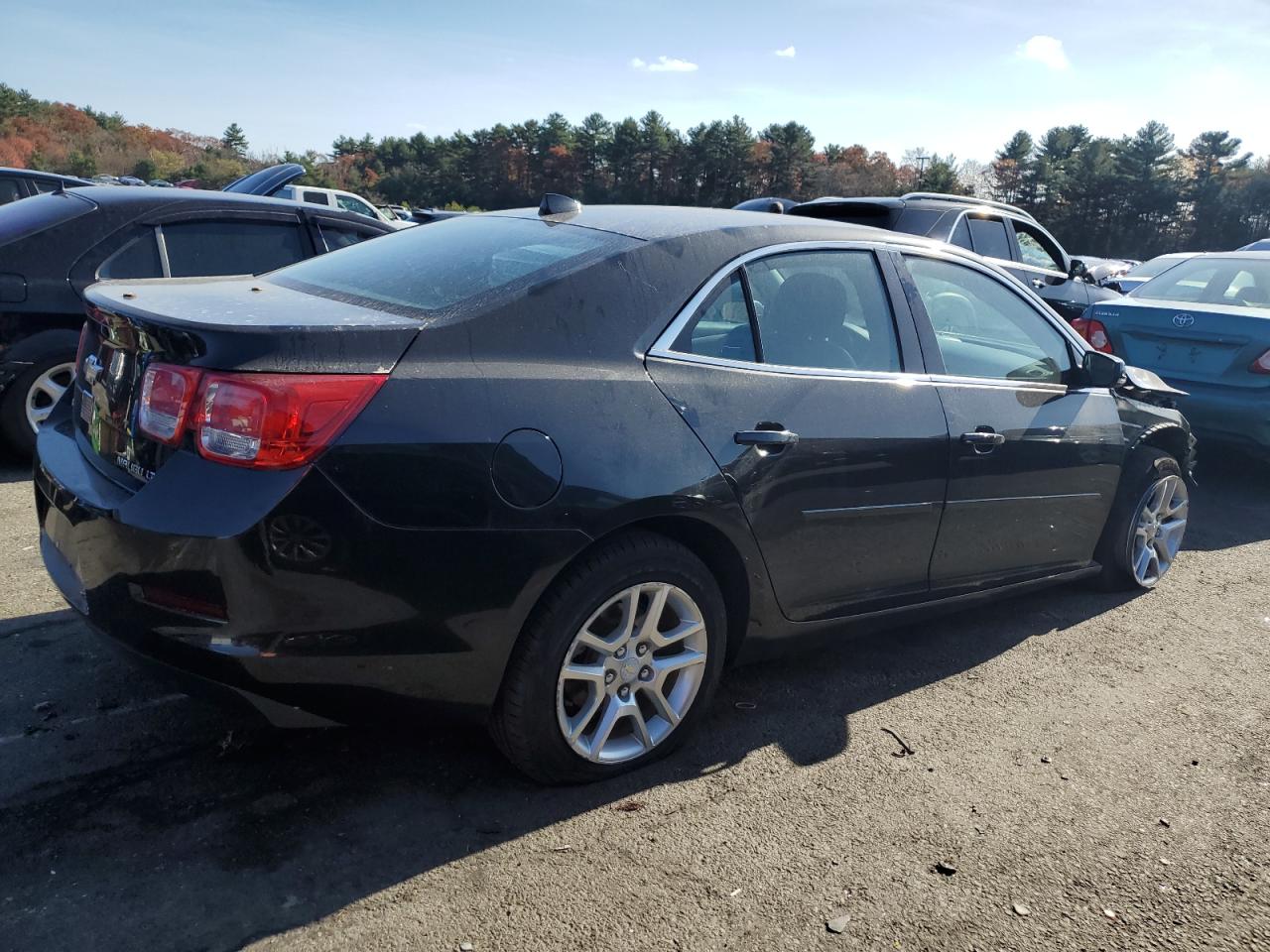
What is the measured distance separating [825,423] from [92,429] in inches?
86.2

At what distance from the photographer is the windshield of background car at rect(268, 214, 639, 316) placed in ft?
9.23

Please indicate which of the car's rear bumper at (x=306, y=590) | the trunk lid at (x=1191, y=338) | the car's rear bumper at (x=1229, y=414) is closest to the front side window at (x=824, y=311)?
the car's rear bumper at (x=306, y=590)

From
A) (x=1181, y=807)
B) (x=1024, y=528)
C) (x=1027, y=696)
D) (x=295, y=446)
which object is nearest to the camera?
(x=295, y=446)

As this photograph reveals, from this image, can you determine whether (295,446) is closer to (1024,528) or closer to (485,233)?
(485,233)

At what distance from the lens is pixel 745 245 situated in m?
3.22

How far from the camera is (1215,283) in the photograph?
769cm

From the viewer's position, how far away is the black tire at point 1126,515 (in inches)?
181

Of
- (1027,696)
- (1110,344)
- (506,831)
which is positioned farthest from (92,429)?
(1110,344)

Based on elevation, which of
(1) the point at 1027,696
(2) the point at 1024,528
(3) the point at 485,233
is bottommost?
(1) the point at 1027,696

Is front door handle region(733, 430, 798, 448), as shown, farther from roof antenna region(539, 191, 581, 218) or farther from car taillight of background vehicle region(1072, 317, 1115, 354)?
car taillight of background vehicle region(1072, 317, 1115, 354)

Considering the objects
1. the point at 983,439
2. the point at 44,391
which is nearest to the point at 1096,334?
the point at 983,439

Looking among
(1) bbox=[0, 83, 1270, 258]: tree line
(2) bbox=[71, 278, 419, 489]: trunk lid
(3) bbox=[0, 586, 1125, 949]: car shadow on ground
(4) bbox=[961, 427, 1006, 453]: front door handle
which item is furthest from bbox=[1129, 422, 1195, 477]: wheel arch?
(1) bbox=[0, 83, 1270, 258]: tree line

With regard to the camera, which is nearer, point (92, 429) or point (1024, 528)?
point (92, 429)

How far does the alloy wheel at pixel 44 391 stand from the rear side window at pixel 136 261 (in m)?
0.58
